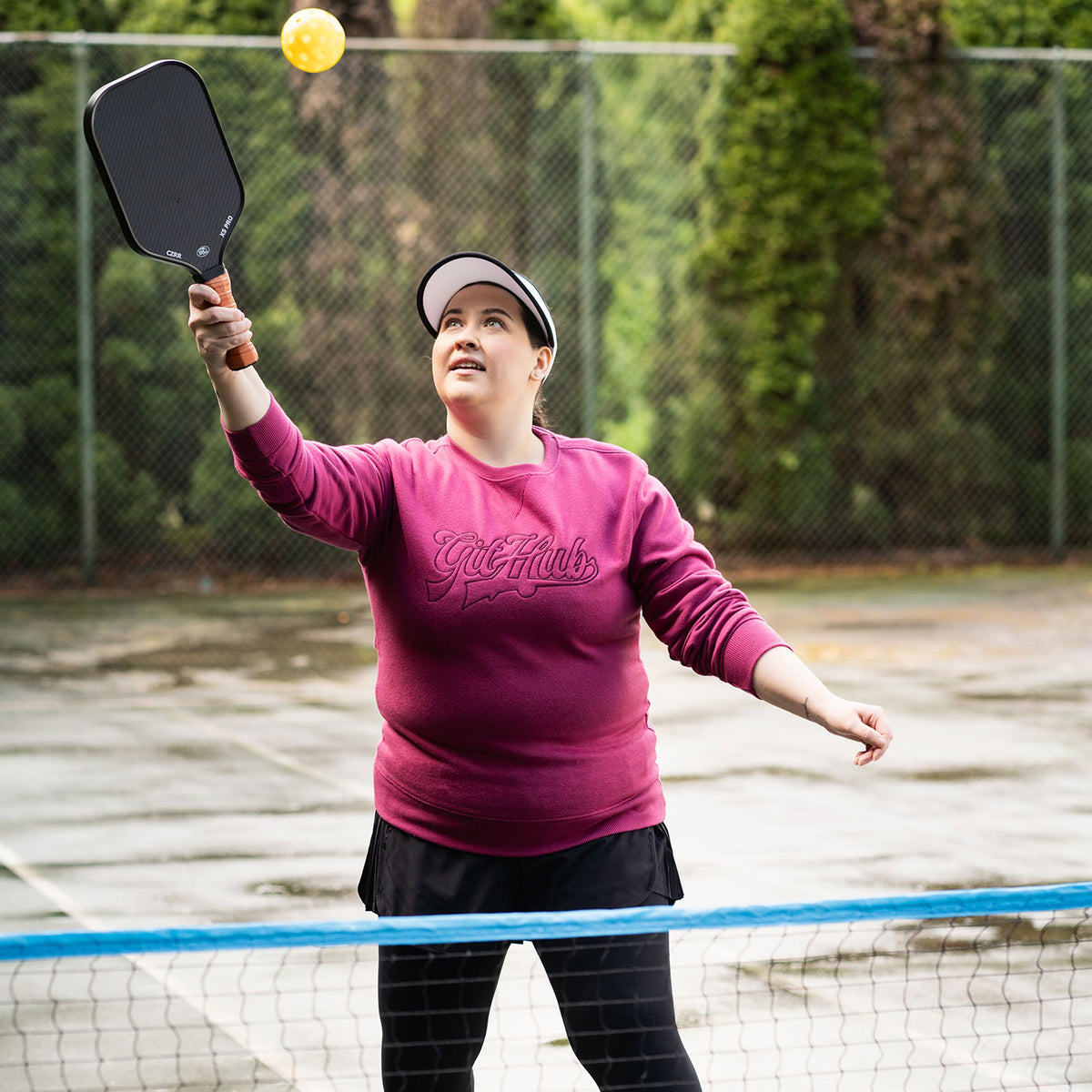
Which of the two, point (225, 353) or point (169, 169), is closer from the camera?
point (225, 353)

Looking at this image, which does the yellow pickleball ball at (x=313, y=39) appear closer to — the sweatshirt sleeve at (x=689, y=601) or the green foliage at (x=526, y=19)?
the sweatshirt sleeve at (x=689, y=601)

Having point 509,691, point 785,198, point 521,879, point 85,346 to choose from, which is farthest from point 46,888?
point 785,198

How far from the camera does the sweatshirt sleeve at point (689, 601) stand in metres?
2.83

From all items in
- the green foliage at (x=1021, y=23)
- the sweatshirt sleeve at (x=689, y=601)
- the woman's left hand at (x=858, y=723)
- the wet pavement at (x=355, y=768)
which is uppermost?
the green foliage at (x=1021, y=23)

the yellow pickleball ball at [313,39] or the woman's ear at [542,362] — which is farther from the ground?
the yellow pickleball ball at [313,39]

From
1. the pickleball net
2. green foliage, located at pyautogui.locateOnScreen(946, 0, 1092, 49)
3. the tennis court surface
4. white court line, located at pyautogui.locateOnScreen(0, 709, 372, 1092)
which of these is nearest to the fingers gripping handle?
the pickleball net

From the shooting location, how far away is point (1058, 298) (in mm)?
14969

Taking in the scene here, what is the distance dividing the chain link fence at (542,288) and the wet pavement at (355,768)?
2213mm

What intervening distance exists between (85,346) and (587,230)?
4.36 m

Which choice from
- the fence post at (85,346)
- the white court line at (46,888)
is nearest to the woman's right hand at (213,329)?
the white court line at (46,888)

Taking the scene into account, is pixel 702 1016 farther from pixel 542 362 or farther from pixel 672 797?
pixel 672 797

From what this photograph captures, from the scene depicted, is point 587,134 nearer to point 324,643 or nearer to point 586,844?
point 324,643

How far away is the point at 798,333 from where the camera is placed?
49.1 ft

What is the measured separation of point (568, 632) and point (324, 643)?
8.46 meters
